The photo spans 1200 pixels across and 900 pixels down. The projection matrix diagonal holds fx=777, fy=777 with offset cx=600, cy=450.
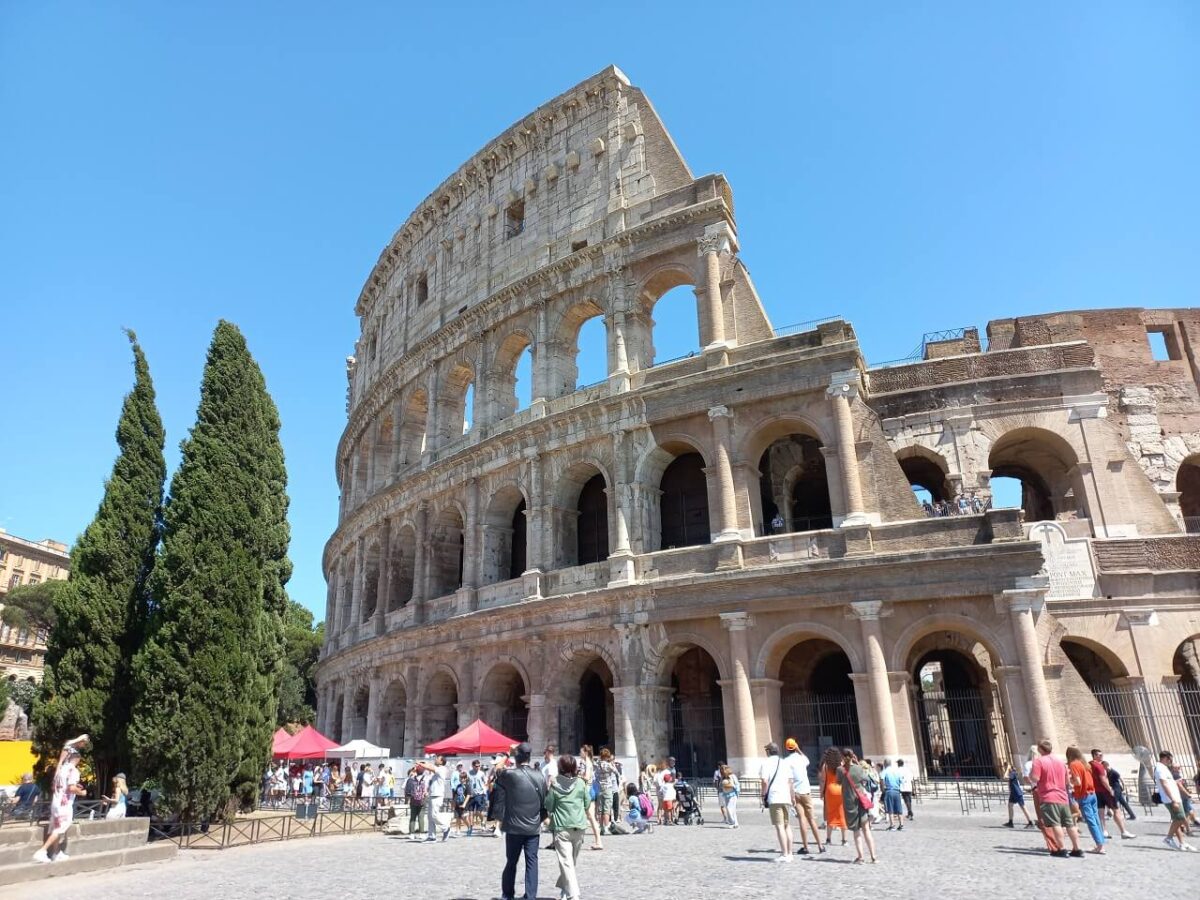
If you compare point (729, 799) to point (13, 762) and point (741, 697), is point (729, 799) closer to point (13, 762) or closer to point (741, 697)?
point (741, 697)

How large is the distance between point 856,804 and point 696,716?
10.3 m

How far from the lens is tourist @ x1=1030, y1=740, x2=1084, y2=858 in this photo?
8.57 m

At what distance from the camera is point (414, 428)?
91.0ft

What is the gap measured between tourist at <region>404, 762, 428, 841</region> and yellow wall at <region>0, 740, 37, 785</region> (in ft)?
53.1

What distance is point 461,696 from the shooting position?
20641 millimetres

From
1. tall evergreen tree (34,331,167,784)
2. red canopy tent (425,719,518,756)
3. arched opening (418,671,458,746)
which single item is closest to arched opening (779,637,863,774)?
red canopy tent (425,719,518,756)

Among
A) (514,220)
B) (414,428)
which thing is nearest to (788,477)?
(514,220)

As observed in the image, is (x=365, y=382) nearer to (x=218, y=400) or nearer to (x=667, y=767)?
(x=218, y=400)

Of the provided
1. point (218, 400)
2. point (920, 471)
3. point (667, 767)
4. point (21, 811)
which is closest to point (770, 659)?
point (667, 767)

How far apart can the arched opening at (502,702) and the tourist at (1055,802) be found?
13.3m

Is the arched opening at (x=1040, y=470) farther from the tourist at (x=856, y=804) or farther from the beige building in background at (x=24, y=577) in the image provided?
the beige building in background at (x=24, y=577)

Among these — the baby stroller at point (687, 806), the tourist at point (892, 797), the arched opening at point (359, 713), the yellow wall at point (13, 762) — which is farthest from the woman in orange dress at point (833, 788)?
the yellow wall at point (13, 762)

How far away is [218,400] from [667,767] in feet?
36.9

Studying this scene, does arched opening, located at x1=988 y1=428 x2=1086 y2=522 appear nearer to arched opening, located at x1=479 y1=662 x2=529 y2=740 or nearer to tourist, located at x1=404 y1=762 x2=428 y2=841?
arched opening, located at x1=479 y1=662 x2=529 y2=740
